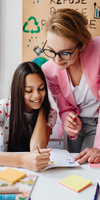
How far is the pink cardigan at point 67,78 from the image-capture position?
1032 mm

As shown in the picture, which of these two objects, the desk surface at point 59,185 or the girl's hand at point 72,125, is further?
the girl's hand at point 72,125

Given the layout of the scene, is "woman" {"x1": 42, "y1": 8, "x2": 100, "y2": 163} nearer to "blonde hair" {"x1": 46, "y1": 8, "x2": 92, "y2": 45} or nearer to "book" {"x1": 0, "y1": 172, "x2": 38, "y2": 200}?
"blonde hair" {"x1": 46, "y1": 8, "x2": 92, "y2": 45}

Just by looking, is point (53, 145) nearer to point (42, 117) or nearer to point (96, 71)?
point (42, 117)

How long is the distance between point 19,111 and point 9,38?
33.9 inches

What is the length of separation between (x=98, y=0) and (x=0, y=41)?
0.93 m

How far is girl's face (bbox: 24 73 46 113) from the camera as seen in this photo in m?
1.05

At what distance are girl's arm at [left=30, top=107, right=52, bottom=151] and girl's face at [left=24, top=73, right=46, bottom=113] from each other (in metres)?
0.09

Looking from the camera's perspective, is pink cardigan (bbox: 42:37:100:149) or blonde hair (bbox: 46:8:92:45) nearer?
blonde hair (bbox: 46:8:92:45)

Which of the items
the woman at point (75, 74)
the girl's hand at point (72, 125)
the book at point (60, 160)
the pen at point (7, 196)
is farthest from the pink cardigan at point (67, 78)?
the pen at point (7, 196)

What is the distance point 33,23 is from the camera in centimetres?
164

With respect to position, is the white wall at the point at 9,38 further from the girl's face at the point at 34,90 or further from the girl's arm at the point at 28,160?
the girl's arm at the point at 28,160

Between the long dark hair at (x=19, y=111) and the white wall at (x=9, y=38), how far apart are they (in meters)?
0.58

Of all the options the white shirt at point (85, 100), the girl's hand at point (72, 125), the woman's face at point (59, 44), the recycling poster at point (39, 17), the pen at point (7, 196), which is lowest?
the pen at point (7, 196)

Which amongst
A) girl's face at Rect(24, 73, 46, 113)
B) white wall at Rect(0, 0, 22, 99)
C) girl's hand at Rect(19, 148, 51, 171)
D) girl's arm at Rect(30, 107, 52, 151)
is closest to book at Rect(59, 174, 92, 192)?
girl's hand at Rect(19, 148, 51, 171)
